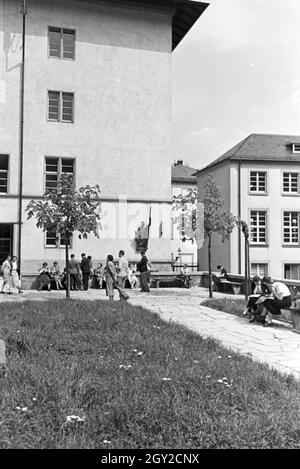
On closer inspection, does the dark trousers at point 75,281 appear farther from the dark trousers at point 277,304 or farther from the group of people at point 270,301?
the dark trousers at point 277,304

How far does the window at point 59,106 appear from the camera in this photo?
27.3 meters

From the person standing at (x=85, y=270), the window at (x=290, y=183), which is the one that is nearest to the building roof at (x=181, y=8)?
the person standing at (x=85, y=270)

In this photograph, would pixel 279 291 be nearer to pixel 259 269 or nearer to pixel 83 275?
pixel 83 275

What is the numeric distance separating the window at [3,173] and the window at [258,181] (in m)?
23.7

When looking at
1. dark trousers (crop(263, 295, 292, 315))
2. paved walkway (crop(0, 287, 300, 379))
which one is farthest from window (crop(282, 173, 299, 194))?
dark trousers (crop(263, 295, 292, 315))

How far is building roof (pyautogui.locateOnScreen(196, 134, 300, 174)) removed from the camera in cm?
4350

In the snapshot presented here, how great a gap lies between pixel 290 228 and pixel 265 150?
24.6 feet

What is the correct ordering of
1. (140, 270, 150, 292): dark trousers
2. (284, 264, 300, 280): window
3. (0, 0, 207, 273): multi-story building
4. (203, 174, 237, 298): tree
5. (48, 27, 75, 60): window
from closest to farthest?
(203, 174, 237, 298): tree → (140, 270, 150, 292): dark trousers → (0, 0, 207, 273): multi-story building → (48, 27, 75, 60): window → (284, 264, 300, 280): window

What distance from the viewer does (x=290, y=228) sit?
43781 millimetres

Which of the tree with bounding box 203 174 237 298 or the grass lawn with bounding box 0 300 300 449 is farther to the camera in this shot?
the tree with bounding box 203 174 237 298

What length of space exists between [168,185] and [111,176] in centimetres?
344

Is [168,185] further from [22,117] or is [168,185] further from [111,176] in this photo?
[22,117]

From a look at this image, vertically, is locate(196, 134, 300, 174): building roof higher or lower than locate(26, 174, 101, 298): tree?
higher

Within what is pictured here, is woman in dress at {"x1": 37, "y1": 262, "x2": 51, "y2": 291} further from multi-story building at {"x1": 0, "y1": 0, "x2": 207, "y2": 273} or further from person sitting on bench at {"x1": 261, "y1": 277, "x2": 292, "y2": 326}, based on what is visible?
person sitting on bench at {"x1": 261, "y1": 277, "x2": 292, "y2": 326}
